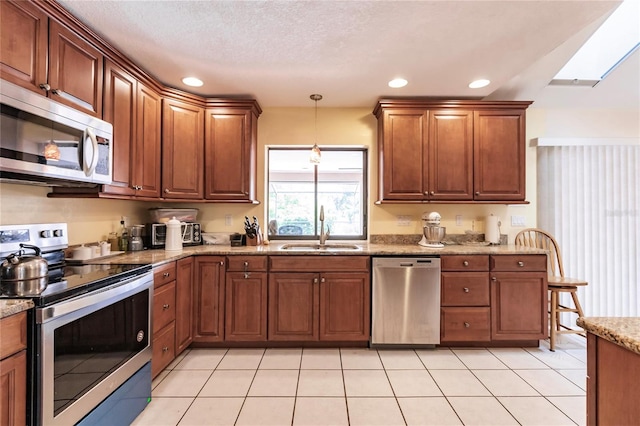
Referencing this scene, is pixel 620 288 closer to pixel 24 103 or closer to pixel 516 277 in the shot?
pixel 516 277

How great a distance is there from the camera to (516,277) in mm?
2582

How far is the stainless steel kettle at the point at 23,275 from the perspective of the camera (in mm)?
1229

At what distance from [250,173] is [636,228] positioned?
4147 mm

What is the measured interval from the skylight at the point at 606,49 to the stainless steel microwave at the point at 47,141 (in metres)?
4.02

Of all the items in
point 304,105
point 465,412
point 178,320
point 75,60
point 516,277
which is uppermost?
point 304,105

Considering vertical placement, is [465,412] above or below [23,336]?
below

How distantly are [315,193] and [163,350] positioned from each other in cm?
206

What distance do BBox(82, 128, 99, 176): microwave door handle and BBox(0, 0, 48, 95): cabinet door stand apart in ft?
0.88

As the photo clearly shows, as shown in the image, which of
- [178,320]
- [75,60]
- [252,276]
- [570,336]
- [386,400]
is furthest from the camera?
[570,336]

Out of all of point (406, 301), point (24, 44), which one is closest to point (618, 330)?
point (406, 301)

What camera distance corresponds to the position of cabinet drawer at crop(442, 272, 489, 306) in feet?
8.43

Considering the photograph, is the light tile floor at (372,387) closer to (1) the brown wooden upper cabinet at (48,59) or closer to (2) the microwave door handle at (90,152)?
(2) the microwave door handle at (90,152)

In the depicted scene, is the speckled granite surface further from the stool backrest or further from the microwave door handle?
the stool backrest

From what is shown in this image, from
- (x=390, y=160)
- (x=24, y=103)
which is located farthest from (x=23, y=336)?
(x=390, y=160)
